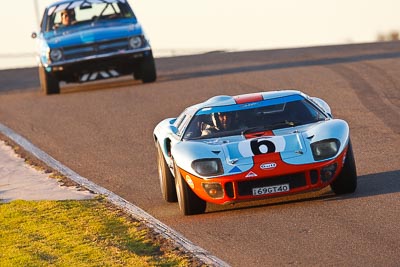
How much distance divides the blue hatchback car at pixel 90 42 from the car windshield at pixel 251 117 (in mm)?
11342

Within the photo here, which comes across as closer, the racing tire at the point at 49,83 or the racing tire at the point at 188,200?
the racing tire at the point at 188,200

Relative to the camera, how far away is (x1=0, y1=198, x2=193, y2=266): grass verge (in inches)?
351

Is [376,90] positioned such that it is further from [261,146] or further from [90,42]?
[261,146]

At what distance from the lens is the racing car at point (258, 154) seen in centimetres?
1055

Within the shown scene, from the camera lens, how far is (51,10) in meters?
23.5

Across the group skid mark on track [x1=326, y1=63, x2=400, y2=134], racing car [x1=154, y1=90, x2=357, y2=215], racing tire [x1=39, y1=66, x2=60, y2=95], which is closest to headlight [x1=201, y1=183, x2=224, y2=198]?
racing car [x1=154, y1=90, x2=357, y2=215]

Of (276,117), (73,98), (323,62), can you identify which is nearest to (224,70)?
(323,62)

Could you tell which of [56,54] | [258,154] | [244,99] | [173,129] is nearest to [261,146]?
[258,154]

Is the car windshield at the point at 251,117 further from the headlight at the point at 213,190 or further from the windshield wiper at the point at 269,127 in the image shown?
the headlight at the point at 213,190

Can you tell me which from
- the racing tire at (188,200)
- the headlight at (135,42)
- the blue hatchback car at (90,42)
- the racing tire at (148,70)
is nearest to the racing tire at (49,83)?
the blue hatchback car at (90,42)

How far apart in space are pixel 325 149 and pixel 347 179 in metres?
0.38

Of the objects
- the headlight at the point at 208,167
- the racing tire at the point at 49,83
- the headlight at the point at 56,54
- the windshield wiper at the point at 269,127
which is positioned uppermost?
the windshield wiper at the point at 269,127

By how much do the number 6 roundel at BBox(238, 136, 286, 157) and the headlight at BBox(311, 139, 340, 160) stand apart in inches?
11.1

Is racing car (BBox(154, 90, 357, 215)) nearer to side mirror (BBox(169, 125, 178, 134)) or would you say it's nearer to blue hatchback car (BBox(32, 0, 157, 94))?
side mirror (BBox(169, 125, 178, 134))
